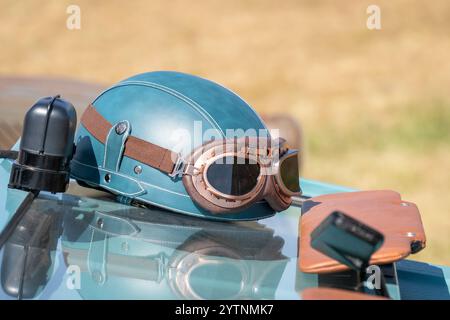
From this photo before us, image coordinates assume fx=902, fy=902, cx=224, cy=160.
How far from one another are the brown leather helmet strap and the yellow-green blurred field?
220 inches

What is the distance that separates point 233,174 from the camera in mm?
3004

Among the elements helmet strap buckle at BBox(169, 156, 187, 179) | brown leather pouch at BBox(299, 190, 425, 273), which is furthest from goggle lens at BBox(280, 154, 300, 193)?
helmet strap buckle at BBox(169, 156, 187, 179)

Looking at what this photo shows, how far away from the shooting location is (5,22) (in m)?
12.8

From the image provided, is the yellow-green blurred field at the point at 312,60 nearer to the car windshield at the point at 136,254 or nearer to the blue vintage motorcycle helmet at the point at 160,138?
the blue vintage motorcycle helmet at the point at 160,138

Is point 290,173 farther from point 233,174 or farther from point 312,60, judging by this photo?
point 312,60

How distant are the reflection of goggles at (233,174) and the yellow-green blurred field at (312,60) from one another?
5.55 metres

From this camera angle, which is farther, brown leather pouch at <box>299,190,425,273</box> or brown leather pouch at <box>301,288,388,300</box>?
brown leather pouch at <box>299,190,425,273</box>

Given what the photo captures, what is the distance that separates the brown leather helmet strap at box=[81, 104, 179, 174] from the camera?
310cm

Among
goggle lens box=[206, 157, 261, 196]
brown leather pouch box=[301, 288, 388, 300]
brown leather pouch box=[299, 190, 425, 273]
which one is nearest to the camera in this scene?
brown leather pouch box=[301, 288, 388, 300]

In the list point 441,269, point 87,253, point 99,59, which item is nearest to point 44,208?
point 87,253

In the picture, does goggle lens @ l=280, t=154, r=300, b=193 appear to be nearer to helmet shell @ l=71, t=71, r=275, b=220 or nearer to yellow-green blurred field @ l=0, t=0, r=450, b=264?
helmet shell @ l=71, t=71, r=275, b=220
